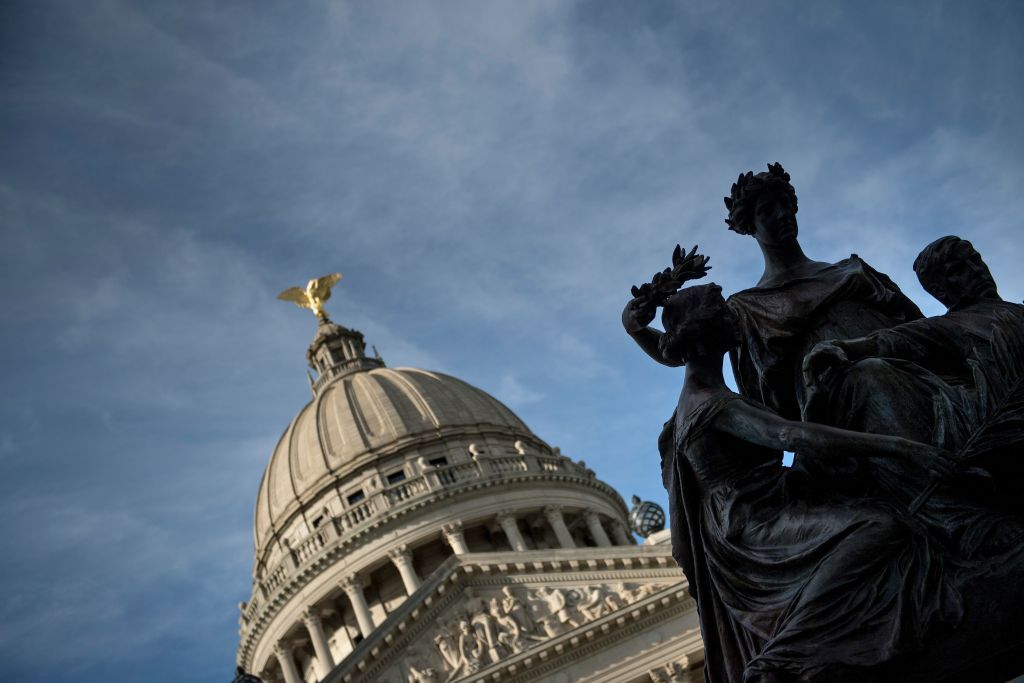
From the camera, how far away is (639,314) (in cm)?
460

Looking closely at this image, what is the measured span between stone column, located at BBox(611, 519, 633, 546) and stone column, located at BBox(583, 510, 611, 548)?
92 cm

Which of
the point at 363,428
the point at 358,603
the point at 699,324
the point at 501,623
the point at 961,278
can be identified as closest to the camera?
the point at 699,324

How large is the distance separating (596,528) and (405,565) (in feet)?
32.1

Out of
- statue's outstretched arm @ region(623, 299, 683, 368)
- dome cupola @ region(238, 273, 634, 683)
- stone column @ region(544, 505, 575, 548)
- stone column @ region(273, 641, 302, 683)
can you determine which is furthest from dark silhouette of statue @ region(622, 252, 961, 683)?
stone column @ region(273, 641, 302, 683)

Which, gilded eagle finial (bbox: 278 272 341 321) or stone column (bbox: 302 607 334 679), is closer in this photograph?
stone column (bbox: 302 607 334 679)

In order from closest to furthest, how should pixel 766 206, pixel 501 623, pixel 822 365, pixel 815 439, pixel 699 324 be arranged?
1. pixel 815 439
2. pixel 822 365
3. pixel 699 324
4. pixel 766 206
5. pixel 501 623

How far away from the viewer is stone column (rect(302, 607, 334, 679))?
49906 millimetres

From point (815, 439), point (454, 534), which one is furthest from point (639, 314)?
point (454, 534)

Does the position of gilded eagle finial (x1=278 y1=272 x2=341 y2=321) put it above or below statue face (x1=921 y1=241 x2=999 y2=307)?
above

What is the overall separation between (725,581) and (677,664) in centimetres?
2631

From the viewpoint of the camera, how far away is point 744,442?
3.95 m

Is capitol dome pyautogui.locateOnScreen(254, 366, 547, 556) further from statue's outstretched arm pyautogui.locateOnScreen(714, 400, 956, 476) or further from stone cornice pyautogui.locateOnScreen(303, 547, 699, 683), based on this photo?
statue's outstretched arm pyautogui.locateOnScreen(714, 400, 956, 476)

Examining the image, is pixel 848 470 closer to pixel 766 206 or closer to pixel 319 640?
pixel 766 206

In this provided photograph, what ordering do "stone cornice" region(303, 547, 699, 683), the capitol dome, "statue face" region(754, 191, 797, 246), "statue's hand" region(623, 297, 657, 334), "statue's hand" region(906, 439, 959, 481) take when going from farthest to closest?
the capitol dome < "stone cornice" region(303, 547, 699, 683) < "statue face" region(754, 191, 797, 246) < "statue's hand" region(623, 297, 657, 334) < "statue's hand" region(906, 439, 959, 481)
